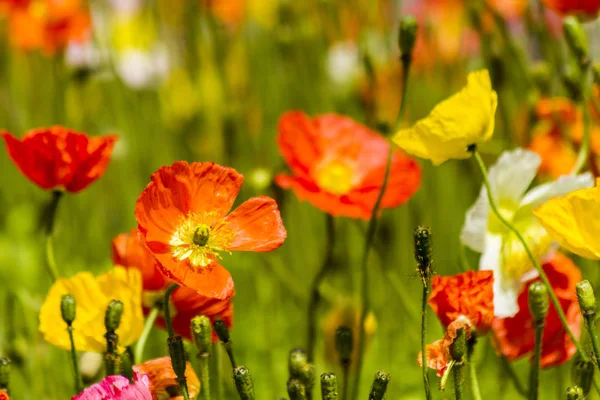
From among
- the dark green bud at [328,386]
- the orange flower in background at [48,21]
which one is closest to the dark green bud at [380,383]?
the dark green bud at [328,386]

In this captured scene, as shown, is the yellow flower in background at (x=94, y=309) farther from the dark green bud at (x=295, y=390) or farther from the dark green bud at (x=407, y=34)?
the dark green bud at (x=407, y=34)

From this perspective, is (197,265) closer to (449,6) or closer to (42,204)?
(42,204)

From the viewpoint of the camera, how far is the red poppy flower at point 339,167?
1146mm

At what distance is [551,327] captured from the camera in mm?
959

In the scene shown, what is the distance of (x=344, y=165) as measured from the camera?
4.54 ft

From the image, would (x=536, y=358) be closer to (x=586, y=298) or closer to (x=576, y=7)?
(x=586, y=298)

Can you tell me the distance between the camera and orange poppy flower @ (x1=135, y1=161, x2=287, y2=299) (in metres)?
0.80

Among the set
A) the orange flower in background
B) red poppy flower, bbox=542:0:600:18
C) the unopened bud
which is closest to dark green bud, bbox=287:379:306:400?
the unopened bud

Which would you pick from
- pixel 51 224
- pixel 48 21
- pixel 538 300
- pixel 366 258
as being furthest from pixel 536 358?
pixel 48 21

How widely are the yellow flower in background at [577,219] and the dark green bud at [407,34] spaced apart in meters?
0.31

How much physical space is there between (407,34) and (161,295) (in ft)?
1.35

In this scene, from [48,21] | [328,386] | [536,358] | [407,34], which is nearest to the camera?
[328,386]

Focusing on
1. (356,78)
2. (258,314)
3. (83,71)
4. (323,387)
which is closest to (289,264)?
(258,314)

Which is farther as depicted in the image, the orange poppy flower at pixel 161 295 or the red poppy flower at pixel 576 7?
the red poppy flower at pixel 576 7
